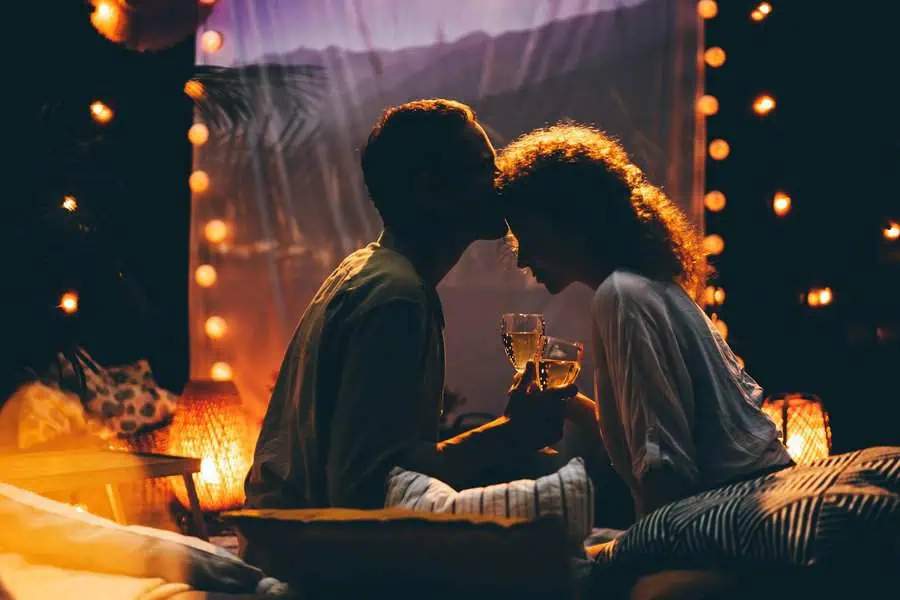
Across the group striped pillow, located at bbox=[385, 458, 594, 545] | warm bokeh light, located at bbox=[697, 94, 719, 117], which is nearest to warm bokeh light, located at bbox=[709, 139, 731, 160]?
warm bokeh light, located at bbox=[697, 94, 719, 117]

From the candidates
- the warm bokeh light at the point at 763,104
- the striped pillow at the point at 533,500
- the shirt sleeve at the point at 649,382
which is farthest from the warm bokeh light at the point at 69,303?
the warm bokeh light at the point at 763,104

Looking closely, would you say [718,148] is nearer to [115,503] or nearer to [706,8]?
[706,8]

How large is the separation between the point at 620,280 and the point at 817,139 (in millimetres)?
2554

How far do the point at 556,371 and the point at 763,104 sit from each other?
8.32ft

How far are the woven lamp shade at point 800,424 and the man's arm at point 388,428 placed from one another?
6.24 feet

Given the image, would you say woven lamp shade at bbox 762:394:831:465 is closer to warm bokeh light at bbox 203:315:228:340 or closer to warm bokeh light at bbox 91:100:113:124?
warm bokeh light at bbox 203:315:228:340

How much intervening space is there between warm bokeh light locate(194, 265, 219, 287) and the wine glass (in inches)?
88.9

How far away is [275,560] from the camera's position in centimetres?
124

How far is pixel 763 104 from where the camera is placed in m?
4.13

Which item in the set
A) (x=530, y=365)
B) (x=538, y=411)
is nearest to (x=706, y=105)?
(x=530, y=365)

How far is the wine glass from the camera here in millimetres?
1993

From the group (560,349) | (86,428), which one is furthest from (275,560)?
(86,428)

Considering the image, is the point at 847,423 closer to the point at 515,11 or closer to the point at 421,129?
the point at 515,11

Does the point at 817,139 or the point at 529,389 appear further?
the point at 817,139
